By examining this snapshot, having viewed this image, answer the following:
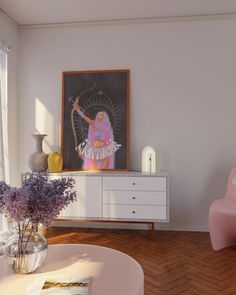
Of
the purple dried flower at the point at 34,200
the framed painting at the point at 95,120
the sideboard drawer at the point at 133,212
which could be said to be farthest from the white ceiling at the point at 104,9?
the purple dried flower at the point at 34,200

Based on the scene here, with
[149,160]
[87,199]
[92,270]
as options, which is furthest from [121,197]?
[92,270]

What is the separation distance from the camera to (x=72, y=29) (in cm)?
409

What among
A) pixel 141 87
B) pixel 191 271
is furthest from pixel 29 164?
pixel 191 271

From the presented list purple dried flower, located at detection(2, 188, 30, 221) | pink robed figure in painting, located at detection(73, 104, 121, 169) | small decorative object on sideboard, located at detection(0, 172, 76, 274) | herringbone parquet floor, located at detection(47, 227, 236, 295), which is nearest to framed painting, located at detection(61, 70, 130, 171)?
pink robed figure in painting, located at detection(73, 104, 121, 169)

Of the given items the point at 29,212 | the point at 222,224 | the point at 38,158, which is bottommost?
the point at 222,224

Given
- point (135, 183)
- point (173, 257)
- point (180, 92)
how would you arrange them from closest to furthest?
point (173, 257), point (135, 183), point (180, 92)

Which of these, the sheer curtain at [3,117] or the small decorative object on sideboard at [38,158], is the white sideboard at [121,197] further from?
the sheer curtain at [3,117]

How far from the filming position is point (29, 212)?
4.79ft

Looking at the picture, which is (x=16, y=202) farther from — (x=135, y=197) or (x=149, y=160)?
(x=149, y=160)

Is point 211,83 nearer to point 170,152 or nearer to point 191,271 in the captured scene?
point 170,152

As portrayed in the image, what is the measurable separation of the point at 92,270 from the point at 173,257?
159 cm

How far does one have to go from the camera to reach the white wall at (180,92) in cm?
383

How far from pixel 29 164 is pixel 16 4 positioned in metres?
1.75

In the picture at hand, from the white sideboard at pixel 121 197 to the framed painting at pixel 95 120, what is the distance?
32 cm
